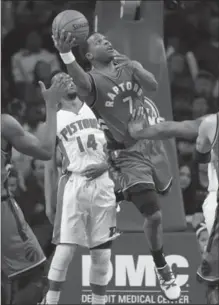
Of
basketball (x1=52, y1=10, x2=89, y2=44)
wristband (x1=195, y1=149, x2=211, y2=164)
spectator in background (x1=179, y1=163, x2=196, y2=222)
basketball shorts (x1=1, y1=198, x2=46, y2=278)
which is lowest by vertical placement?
basketball shorts (x1=1, y1=198, x2=46, y2=278)

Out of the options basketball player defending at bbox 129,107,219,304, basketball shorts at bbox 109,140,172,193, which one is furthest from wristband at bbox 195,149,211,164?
basketball shorts at bbox 109,140,172,193

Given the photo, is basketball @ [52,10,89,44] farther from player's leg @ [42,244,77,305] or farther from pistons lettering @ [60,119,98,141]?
player's leg @ [42,244,77,305]

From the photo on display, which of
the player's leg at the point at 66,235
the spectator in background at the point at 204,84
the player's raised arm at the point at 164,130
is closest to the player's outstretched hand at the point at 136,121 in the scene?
the player's raised arm at the point at 164,130

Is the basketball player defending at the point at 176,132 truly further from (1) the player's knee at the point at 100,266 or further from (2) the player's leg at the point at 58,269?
(2) the player's leg at the point at 58,269

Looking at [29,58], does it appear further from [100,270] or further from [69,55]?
[100,270]

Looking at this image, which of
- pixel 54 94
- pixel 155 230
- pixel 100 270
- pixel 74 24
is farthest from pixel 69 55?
pixel 100 270

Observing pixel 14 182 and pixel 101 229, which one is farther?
pixel 14 182

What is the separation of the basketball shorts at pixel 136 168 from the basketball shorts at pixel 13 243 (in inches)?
29.0

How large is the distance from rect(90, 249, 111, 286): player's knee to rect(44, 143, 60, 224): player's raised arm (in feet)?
1.62

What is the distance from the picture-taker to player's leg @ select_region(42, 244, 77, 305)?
6.26m

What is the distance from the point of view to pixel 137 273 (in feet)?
23.0

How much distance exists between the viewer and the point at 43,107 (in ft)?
23.0

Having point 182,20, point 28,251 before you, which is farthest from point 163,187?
point 182,20

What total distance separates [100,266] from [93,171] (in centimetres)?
56
